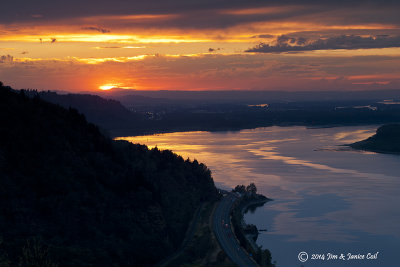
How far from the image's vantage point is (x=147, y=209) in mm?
54656

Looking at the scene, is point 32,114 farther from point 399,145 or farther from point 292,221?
point 399,145

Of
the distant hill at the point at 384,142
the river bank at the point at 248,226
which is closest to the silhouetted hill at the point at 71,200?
the river bank at the point at 248,226

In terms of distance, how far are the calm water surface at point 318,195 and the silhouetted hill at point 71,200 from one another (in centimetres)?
1370

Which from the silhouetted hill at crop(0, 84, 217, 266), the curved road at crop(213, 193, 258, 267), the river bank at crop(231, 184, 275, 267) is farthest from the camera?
the river bank at crop(231, 184, 275, 267)

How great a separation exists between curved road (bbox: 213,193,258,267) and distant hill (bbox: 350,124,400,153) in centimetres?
9557

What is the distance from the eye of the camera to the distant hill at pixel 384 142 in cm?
15862

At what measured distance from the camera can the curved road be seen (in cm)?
4519

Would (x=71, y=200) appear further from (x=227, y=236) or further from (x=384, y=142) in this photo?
(x=384, y=142)

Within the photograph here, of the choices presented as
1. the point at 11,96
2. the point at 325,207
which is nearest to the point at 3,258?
the point at 11,96

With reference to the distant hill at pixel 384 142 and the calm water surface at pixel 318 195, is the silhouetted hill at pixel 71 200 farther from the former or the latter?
the distant hill at pixel 384 142

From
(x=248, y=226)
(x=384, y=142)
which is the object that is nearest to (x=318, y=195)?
(x=248, y=226)

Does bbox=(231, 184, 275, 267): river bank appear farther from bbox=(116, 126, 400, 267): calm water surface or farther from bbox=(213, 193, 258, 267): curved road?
bbox=(116, 126, 400, 267): calm water surface

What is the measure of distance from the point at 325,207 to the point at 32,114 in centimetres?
4515

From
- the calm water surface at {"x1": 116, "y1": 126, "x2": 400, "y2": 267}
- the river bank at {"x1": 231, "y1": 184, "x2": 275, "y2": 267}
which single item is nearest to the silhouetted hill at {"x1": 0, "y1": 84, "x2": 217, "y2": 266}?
the river bank at {"x1": 231, "y1": 184, "x2": 275, "y2": 267}
